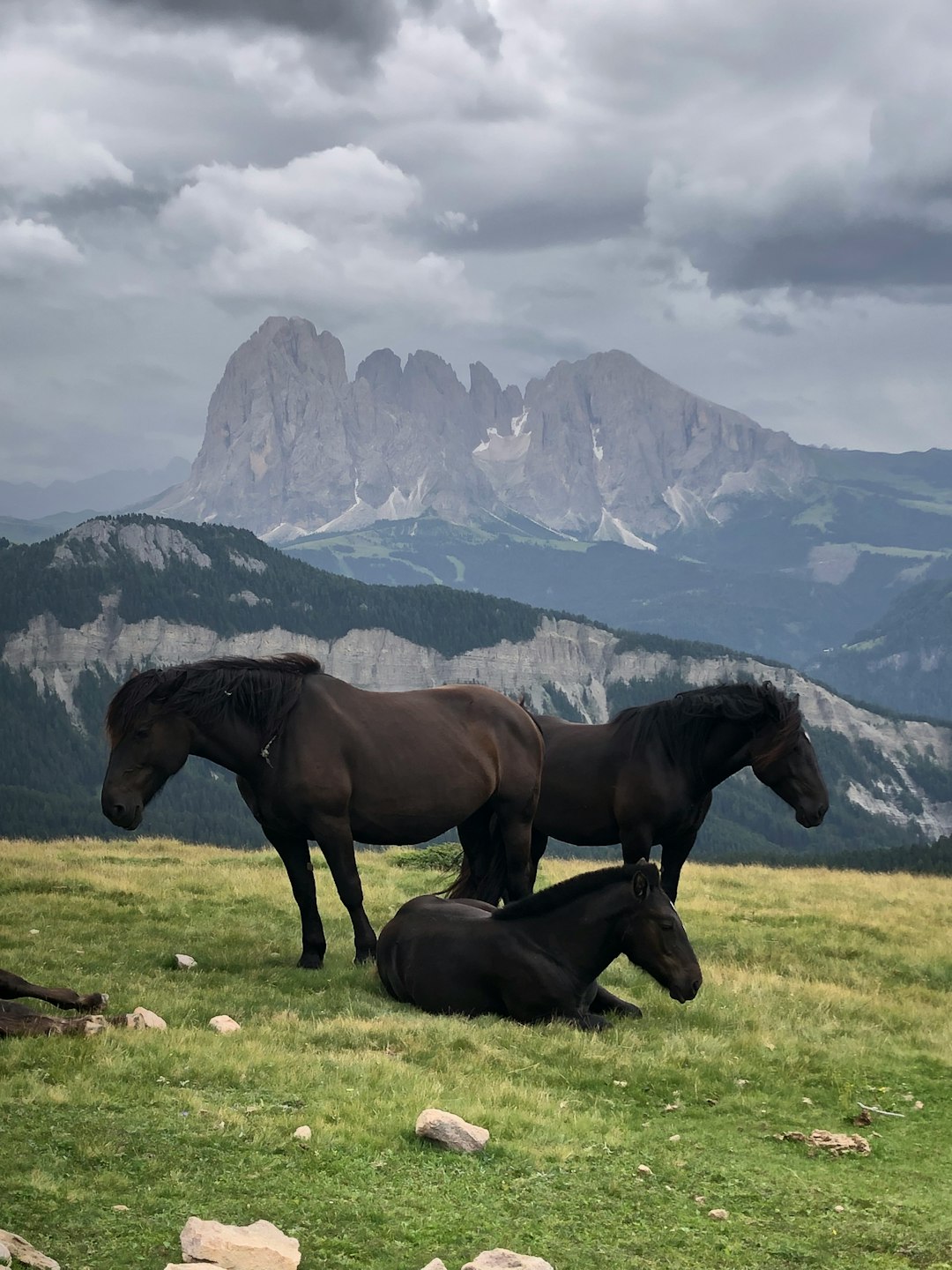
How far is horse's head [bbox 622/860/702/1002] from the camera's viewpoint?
42.2ft

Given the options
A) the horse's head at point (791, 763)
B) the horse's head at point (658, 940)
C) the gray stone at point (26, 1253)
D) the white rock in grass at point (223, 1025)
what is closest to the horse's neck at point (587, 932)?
the horse's head at point (658, 940)

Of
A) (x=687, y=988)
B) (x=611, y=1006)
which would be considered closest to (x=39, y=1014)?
(x=611, y=1006)

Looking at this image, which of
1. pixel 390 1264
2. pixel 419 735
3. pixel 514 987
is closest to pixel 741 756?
pixel 419 735

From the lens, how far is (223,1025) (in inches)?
458

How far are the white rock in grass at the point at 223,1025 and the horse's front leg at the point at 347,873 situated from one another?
3.37 metres

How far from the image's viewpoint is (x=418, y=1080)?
1027 cm

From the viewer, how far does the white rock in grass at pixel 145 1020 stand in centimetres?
1105

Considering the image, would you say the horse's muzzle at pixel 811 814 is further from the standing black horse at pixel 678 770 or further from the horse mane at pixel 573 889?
the horse mane at pixel 573 889

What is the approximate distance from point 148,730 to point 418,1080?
248 inches

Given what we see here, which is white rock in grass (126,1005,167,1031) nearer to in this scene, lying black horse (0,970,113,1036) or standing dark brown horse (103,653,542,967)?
lying black horse (0,970,113,1036)

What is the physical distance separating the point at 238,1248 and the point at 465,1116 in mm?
3366

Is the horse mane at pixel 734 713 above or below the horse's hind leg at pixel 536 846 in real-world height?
above

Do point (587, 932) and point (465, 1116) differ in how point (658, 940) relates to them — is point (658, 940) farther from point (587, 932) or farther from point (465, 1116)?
point (465, 1116)

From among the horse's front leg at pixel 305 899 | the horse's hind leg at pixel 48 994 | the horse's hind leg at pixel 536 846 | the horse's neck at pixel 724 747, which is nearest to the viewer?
the horse's hind leg at pixel 48 994
